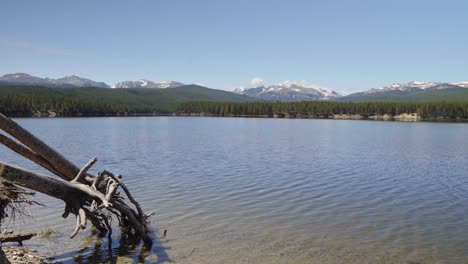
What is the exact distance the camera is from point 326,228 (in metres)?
15.0

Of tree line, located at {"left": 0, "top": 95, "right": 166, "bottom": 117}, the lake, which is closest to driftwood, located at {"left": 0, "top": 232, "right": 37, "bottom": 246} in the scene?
the lake

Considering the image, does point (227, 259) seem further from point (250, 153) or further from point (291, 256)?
point (250, 153)

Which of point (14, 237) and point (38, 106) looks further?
point (38, 106)

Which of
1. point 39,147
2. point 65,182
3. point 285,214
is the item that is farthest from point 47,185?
point 285,214

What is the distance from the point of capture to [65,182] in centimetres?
1107

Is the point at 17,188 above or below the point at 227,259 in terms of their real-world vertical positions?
above

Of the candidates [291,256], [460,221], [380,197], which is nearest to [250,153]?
[380,197]

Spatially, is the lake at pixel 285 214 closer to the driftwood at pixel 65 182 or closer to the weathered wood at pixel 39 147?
the driftwood at pixel 65 182

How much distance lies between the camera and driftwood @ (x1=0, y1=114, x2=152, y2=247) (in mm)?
10117

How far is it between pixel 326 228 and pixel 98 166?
19.9 meters

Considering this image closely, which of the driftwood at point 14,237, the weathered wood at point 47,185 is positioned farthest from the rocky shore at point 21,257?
the weathered wood at point 47,185

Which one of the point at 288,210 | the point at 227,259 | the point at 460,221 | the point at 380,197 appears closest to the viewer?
the point at 227,259

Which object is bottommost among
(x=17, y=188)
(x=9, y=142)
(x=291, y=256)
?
(x=291, y=256)

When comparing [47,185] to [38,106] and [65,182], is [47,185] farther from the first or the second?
[38,106]
